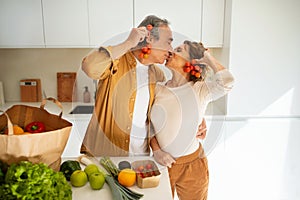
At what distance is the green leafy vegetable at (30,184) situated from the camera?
84 cm

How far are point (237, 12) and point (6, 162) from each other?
1.80 m

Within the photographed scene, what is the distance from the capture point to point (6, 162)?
38.4 inches

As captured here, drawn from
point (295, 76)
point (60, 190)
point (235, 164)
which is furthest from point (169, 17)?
point (60, 190)

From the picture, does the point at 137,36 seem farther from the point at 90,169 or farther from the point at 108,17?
the point at 108,17

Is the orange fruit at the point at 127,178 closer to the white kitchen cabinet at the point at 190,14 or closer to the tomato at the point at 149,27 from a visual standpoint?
the tomato at the point at 149,27

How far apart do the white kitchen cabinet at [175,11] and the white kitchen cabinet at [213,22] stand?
0.05 metres

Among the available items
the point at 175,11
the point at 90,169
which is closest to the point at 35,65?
the point at 175,11

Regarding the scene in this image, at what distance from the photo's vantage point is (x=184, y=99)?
3.90ft

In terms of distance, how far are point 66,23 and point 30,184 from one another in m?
1.75

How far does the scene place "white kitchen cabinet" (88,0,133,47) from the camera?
2342 mm

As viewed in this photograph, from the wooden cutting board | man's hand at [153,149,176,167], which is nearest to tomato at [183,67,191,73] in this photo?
man's hand at [153,149,176,167]

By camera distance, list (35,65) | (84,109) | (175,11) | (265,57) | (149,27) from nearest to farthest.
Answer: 1. (149,27)
2. (84,109)
3. (265,57)
4. (175,11)
5. (35,65)

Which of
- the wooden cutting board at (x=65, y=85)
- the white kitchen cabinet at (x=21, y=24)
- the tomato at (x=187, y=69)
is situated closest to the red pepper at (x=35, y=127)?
the tomato at (x=187, y=69)

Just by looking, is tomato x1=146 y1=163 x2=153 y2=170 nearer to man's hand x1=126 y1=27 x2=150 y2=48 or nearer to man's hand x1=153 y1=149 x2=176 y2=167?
man's hand x1=153 y1=149 x2=176 y2=167
